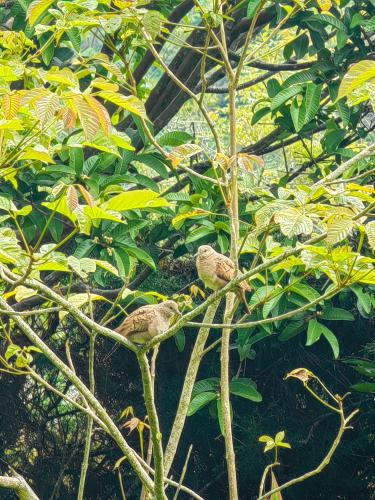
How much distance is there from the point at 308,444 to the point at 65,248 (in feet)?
7.00

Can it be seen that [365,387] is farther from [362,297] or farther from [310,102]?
[310,102]

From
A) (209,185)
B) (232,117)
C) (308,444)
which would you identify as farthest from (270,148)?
(232,117)

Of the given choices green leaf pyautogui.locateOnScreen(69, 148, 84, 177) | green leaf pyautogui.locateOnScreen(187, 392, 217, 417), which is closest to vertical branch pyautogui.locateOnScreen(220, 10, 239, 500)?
green leaf pyautogui.locateOnScreen(187, 392, 217, 417)

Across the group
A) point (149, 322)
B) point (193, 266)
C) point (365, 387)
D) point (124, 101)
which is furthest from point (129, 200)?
point (193, 266)

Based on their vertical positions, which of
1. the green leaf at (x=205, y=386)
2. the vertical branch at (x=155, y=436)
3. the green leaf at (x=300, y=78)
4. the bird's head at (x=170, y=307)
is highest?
the green leaf at (x=300, y=78)

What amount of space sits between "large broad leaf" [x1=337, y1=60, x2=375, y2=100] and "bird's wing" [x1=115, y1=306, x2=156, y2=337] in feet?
5.72

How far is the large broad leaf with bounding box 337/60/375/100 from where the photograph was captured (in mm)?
2096

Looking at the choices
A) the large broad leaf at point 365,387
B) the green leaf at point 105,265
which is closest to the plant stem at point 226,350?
the green leaf at point 105,265

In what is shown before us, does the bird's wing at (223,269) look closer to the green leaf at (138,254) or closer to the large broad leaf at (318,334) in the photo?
the green leaf at (138,254)

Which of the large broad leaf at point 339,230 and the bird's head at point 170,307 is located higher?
the large broad leaf at point 339,230

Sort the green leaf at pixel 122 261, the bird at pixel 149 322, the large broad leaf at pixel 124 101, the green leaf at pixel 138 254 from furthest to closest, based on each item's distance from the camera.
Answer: the green leaf at pixel 138 254, the green leaf at pixel 122 261, the bird at pixel 149 322, the large broad leaf at pixel 124 101

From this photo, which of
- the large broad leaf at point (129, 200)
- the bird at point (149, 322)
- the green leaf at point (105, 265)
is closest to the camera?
the large broad leaf at point (129, 200)

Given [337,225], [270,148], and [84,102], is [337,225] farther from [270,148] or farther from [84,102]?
[270,148]

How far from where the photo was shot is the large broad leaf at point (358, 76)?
2096 mm
